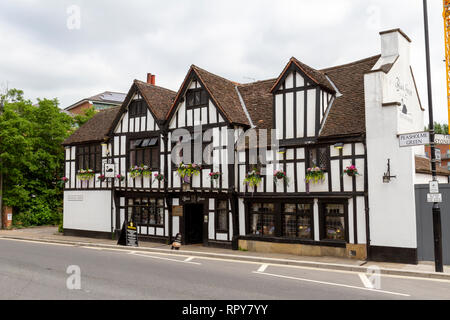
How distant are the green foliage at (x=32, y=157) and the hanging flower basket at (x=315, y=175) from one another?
796 inches

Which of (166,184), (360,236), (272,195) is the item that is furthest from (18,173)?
(360,236)

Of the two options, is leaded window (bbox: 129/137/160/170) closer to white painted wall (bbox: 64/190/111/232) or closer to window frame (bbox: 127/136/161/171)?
window frame (bbox: 127/136/161/171)

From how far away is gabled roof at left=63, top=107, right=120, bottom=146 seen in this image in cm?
2394

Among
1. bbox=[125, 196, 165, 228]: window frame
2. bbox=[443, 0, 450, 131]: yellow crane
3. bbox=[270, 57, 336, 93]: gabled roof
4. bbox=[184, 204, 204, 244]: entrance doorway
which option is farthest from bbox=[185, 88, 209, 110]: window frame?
bbox=[443, 0, 450, 131]: yellow crane

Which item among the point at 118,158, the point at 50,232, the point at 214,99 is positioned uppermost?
the point at 214,99

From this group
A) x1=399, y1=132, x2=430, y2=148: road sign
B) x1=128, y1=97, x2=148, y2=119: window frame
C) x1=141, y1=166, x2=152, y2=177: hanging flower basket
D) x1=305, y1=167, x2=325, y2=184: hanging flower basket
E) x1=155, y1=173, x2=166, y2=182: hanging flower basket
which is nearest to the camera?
x1=399, y1=132, x2=430, y2=148: road sign

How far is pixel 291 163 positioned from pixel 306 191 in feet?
4.43

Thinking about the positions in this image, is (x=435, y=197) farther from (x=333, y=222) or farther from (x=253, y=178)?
(x=253, y=178)

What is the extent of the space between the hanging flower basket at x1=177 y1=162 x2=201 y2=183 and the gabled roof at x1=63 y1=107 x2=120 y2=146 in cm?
643

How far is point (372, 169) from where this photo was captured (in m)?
15.1

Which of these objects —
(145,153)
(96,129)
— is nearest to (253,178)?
(145,153)

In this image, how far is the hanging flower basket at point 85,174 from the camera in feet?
77.7
